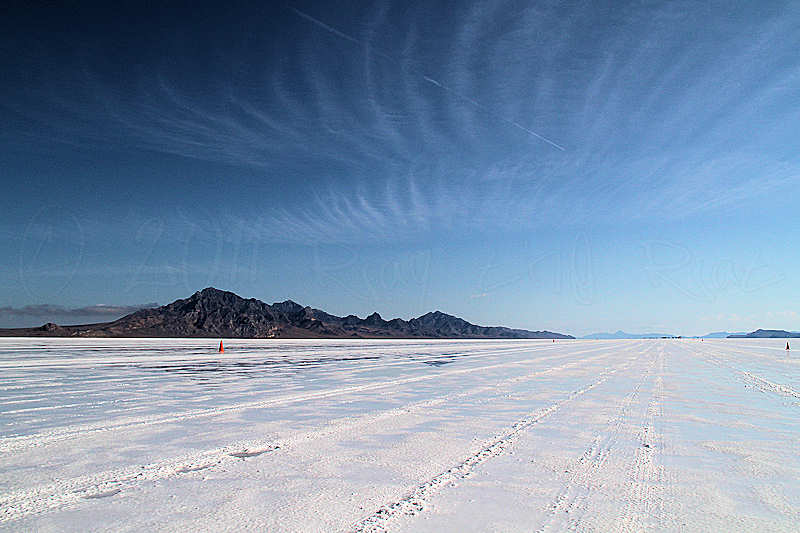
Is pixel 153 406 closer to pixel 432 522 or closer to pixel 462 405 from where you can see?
pixel 462 405

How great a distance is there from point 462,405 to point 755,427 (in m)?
5.79

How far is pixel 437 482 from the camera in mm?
5863

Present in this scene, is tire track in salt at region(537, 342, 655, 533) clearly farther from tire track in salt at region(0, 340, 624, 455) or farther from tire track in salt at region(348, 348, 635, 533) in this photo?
tire track in salt at region(0, 340, 624, 455)

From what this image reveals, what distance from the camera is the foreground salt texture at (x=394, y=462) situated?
188 inches

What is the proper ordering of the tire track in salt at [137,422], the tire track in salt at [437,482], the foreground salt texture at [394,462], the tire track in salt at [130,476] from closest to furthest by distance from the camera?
the tire track in salt at [437,482] → the foreground salt texture at [394,462] → the tire track in salt at [130,476] → the tire track in salt at [137,422]

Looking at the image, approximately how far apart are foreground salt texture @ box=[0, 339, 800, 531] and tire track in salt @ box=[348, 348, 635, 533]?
0.09ft

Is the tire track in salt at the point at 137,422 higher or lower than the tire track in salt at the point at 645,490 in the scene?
higher

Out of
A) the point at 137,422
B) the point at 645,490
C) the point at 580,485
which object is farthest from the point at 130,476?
the point at 645,490

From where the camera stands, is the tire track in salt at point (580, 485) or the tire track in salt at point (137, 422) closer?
the tire track in salt at point (580, 485)

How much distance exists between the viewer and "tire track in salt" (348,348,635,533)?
4.62 metres

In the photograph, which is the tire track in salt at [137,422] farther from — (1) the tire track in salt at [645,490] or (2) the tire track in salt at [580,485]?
(1) the tire track in salt at [645,490]

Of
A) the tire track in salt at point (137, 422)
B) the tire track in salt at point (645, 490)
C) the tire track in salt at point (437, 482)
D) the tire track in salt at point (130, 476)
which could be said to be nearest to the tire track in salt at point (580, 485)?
the tire track in salt at point (645, 490)

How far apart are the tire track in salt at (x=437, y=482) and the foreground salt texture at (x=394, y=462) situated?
1.1 inches

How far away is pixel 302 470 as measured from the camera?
6.35 metres
